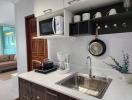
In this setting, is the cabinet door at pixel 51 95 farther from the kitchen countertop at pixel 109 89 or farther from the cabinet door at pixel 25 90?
the cabinet door at pixel 25 90

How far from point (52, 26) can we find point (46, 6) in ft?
0.98

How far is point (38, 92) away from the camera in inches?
58.4

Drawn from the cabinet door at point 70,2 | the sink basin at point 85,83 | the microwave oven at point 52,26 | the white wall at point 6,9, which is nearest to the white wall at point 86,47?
the sink basin at point 85,83

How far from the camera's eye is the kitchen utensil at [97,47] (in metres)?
1.59

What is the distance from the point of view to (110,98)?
3.36ft

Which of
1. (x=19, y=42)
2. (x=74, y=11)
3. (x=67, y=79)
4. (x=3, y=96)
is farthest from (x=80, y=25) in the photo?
(x=3, y=96)

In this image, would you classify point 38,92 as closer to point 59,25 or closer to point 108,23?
point 59,25

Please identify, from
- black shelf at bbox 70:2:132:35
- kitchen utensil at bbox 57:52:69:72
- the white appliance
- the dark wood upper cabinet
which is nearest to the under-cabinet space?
black shelf at bbox 70:2:132:35

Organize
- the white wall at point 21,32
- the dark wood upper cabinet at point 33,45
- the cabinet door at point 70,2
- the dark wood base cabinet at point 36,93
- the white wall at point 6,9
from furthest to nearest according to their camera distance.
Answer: the white wall at point 6,9 < the white wall at point 21,32 < the dark wood upper cabinet at point 33,45 < the cabinet door at point 70,2 < the dark wood base cabinet at point 36,93

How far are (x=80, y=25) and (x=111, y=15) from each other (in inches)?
15.3

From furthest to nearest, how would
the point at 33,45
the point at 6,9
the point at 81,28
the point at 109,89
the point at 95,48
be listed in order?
1. the point at 6,9
2. the point at 33,45
3. the point at 95,48
4. the point at 81,28
5. the point at 109,89

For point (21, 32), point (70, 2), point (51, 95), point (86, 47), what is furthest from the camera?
point (21, 32)

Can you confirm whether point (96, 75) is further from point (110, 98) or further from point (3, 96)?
point (3, 96)

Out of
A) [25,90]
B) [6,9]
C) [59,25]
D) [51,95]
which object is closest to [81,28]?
[59,25]
